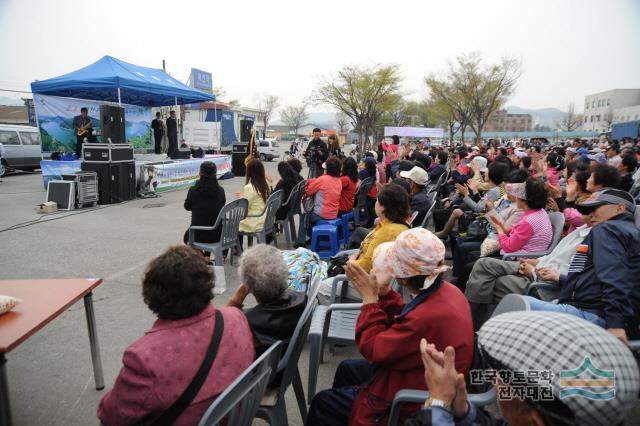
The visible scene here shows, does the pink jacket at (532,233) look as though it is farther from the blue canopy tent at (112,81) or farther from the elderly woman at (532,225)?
the blue canopy tent at (112,81)

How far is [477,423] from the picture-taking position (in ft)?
4.30

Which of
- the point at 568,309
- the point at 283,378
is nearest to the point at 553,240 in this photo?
the point at 568,309

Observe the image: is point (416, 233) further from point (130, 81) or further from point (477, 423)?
point (130, 81)

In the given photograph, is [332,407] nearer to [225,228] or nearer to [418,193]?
[225,228]

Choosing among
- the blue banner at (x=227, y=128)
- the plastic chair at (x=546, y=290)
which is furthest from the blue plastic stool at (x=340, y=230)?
the blue banner at (x=227, y=128)

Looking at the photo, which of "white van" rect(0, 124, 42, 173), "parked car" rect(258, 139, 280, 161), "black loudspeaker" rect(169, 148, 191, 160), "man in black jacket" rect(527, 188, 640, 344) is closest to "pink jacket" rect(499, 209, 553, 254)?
"man in black jacket" rect(527, 188, 640, 344)

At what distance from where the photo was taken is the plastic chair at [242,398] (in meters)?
1.48

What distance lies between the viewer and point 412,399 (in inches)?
65.3

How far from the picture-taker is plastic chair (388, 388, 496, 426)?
65.3 inches

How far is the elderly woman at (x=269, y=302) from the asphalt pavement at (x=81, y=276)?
0.85 meters

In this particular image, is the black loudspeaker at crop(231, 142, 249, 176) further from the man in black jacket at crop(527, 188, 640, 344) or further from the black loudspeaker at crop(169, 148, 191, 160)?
the man in black jacket at crop(527, 188, 640, 344)

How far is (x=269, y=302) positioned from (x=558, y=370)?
143 centimetres

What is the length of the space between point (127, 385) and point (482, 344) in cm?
126

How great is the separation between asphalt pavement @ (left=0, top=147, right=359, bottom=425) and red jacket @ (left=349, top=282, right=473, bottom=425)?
0.99 m
